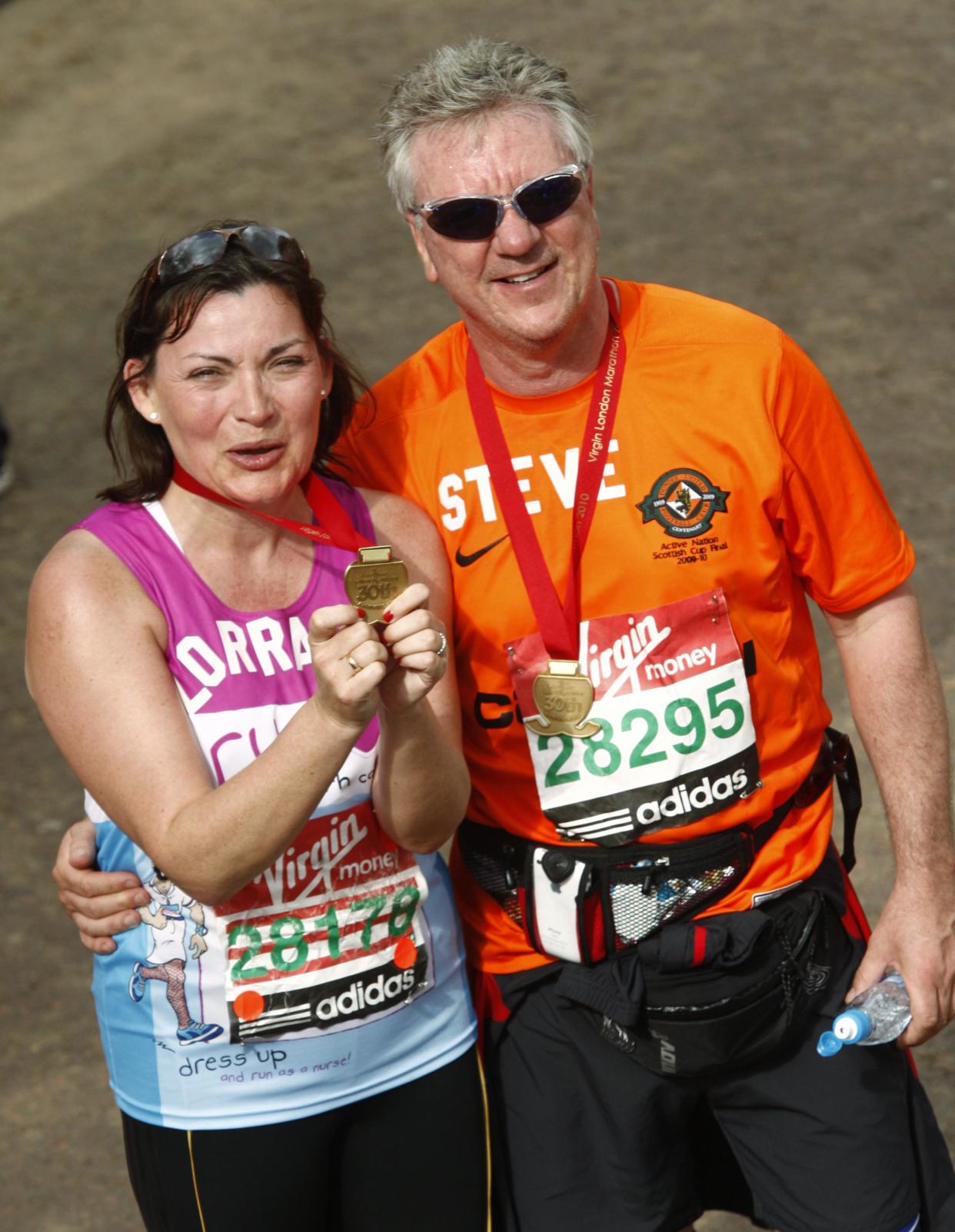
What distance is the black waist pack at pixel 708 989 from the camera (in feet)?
9.09

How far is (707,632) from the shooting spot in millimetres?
2758

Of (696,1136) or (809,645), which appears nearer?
(809,645)

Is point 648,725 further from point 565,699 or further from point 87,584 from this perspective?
point 87,584

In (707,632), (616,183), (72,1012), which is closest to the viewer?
(707,632)

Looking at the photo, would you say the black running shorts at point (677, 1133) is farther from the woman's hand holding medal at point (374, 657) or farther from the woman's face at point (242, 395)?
the woman's face at point (242, 395)

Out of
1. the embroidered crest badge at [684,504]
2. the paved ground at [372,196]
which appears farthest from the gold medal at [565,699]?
the paved ground at [372,196]

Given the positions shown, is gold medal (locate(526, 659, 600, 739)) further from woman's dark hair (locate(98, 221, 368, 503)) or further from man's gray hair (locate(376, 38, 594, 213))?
man's gray hair (locate(376, 38, 594, 213))

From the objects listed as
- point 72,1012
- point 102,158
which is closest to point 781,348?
point 72,1012

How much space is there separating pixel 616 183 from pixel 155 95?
310 centimetres

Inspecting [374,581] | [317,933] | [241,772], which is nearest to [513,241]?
[374,581]

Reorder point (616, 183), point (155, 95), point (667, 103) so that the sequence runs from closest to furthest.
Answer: point (616, 183) → point (667, 103) → point (155, 95)

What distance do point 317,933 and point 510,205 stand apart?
1229mm

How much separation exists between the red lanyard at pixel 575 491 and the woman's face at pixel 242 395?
0.36 metres

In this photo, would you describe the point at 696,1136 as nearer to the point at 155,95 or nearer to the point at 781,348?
the point at 781,348
